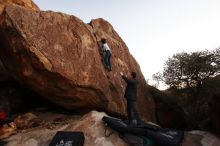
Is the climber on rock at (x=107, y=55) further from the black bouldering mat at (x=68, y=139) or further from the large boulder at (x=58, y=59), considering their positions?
the black bouldering mat at (x=68, y=139)

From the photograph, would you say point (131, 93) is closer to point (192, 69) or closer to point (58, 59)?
point (58, 59)

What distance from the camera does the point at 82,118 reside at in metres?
18.0

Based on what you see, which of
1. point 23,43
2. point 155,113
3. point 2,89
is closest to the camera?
point 23,43

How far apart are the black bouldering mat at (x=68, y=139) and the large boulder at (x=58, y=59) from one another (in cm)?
337

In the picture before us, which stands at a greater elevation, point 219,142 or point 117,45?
point 117,45

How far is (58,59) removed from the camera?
1812cm

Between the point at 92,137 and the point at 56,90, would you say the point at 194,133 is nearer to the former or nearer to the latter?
the point at 92,137

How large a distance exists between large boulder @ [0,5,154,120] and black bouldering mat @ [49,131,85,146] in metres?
3.37

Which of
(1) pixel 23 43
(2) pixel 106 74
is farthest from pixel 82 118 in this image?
(1) pixel 23 43

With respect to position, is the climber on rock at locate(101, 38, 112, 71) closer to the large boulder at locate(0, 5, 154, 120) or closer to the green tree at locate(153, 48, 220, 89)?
the large boulder at locate(0, 5, 154, 120)

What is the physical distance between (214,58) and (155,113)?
24.5ft

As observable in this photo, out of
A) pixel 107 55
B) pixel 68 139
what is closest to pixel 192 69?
pixel 107 55

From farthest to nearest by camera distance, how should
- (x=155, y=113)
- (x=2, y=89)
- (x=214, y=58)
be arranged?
1. (x=214, y=58)
2. (x=155, y=113)
3. (x=2, y=89)

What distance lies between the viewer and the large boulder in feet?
57.8
